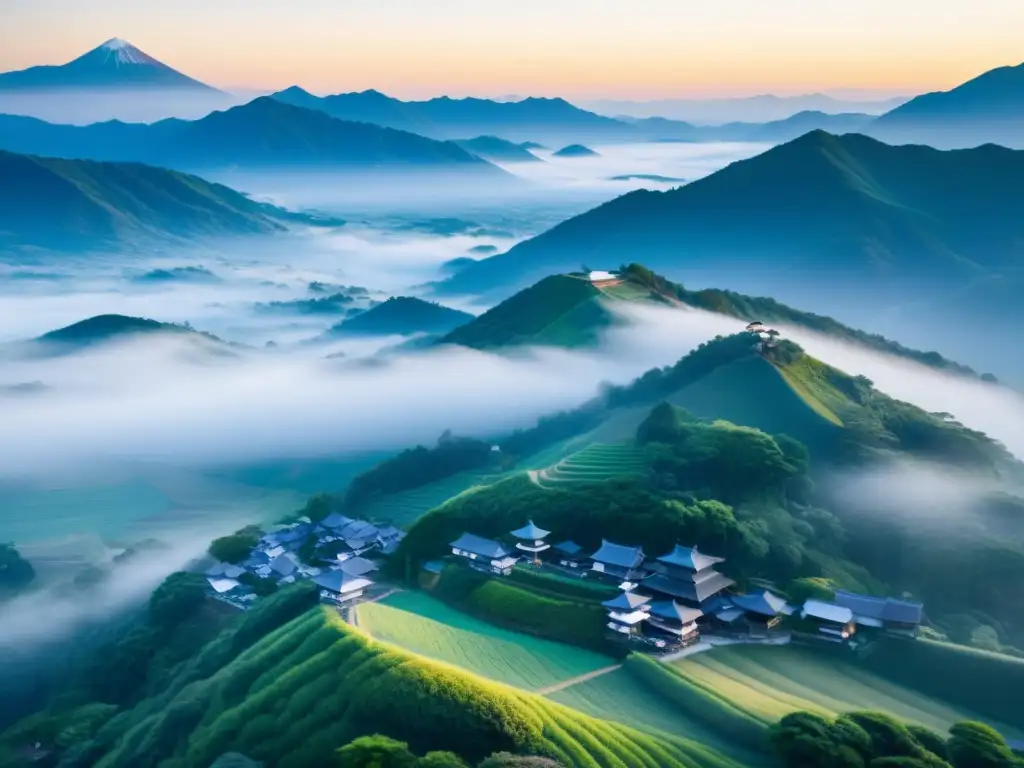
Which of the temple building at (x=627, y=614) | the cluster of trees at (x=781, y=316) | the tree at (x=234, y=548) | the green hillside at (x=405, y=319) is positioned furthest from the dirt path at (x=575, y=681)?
the green hillside at (x=405, y=319)

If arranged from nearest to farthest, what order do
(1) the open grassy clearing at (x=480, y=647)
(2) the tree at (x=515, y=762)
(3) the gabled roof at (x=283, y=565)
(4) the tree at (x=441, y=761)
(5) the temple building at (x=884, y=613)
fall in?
(2) the tree at (x=515, y=762) → (4) the tree at (x=441, y=761) → (1) the open grassy clearing at (x=480, y=647) → (5) the temple building at (x=884, y=613) → (3) the gabled roof at (x=283, y=565)

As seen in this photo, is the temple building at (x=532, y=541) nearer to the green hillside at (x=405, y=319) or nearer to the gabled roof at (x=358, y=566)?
the gabled roof at (x=358, y=566)

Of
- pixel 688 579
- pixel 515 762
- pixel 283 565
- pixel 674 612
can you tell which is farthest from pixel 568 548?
pixel 515 762

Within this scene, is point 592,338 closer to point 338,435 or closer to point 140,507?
point 338,435

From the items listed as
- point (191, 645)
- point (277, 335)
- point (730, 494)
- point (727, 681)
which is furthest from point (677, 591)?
point (277, 335)

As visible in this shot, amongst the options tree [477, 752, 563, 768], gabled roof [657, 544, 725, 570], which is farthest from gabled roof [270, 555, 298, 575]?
tree [477, 752, 563, 768]

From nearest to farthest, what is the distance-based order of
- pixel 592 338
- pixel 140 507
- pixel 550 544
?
1. pixel 550 544
2. pixel 140 507
3. pixel 592 338
